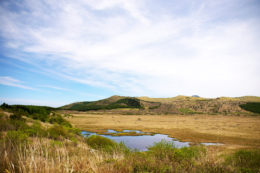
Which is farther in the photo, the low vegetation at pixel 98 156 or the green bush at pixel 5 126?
the green bush at pixel 5 126

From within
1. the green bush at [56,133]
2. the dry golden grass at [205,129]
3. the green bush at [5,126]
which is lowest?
the dry golden grass at [205,129]

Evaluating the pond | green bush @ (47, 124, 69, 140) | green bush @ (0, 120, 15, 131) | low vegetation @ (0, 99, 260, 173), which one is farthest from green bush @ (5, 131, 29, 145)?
the pond

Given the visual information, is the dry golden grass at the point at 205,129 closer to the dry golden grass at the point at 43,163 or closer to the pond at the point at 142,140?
the pond at the point at 142,140

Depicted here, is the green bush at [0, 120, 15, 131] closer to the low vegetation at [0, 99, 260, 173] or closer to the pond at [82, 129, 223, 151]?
the low vegetation at [0, 99, 260, 173]

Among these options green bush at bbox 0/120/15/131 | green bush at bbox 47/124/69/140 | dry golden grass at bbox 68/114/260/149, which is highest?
green bush at bbox 0/120/15/131

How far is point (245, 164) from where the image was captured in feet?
37.3

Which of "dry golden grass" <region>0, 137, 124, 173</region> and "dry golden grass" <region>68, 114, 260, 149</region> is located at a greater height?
"dry golden grass" <region>0, 137, 124, 173</region>

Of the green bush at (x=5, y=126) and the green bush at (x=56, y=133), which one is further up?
the green bush at (x=5, y=126)

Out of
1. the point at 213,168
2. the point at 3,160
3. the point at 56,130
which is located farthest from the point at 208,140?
the point at 3,160

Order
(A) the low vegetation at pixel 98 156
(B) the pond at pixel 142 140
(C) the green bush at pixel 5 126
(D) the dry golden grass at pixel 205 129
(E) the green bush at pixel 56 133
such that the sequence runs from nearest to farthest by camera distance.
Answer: (A) the low vegetation at pixel 98 156 → (C) the green bush at pixel 5 126 → (E) the green bush at pixel 56 133 → (B) the pond at pixel 142 140 → (D) the dry golden grass at pixel 205 129

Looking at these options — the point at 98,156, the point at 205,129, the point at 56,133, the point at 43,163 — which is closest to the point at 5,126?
the point at 56,133

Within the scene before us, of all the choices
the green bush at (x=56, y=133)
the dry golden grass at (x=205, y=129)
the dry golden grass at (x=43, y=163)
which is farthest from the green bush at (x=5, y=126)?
the dry golden grass at (x=205, y=129)

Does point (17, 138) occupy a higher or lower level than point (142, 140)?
higher

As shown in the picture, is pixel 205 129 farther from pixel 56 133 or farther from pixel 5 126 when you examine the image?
pixel 5 126
